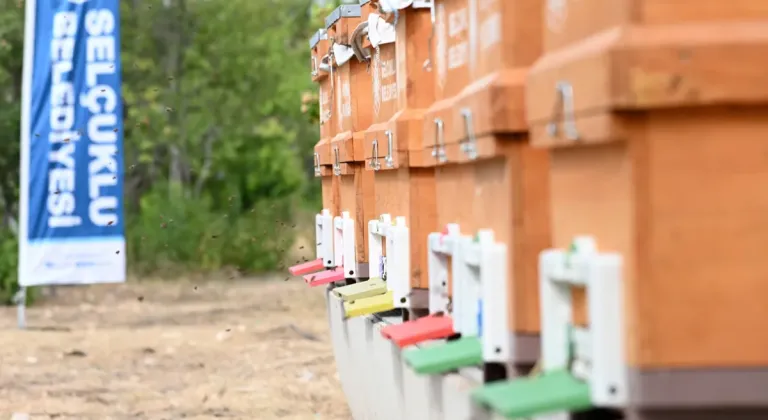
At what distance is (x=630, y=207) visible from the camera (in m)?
4.22

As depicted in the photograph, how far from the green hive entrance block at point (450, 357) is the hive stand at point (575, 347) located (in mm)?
960

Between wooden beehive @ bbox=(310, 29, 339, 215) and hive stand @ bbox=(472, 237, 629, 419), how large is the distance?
814cm

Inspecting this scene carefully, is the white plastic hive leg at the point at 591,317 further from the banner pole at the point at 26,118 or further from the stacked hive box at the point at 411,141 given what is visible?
the banner pole at the point at 26,118

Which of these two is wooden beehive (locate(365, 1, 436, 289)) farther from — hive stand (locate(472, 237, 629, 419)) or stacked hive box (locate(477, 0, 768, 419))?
stacked hive box (locate(477, 0, 768, 419))

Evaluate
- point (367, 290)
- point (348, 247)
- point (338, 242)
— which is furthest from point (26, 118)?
point (367, 290)

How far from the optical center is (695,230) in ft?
13.8

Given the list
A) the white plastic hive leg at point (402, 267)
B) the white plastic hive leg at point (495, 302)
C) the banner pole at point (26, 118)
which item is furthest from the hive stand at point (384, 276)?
the banner pole at point (26, 118)

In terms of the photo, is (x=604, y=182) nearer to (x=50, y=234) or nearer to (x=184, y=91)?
(x=50, y=234)

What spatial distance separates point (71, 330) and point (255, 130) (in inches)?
724

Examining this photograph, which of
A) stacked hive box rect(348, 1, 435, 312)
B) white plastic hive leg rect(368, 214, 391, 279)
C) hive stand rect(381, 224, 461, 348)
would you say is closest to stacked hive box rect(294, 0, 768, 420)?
hive stand rect(381, 224, 461, 348)

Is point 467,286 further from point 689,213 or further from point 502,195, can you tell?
point 689,213

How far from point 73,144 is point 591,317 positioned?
14.8 meters

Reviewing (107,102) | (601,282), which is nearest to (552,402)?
(601,282)

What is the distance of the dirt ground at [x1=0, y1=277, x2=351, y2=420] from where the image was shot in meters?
13.5
